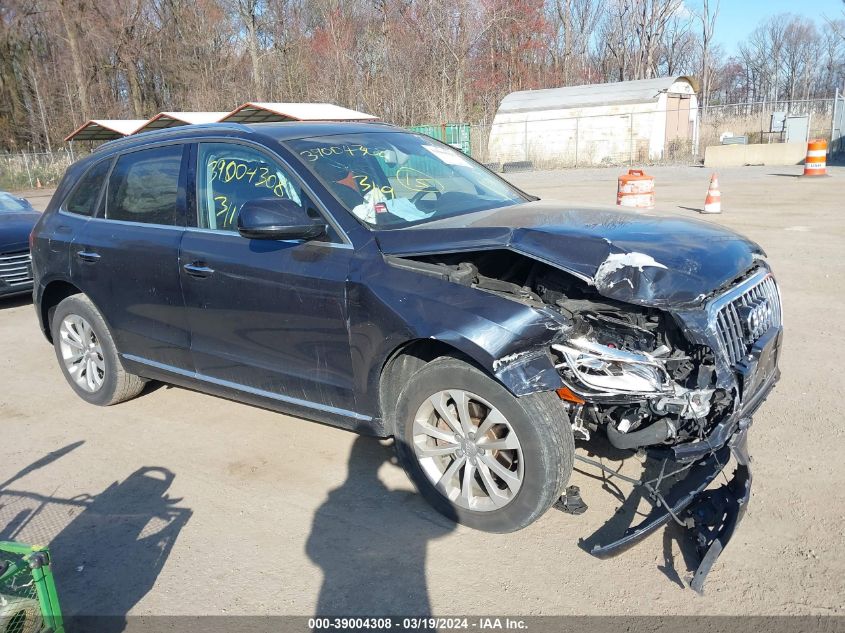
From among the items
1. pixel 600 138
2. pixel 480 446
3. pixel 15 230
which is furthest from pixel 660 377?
pixel 600 138

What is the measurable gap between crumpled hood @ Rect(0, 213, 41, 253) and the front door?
571 centimetres

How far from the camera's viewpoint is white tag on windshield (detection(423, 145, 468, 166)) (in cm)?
461

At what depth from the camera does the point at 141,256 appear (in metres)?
4.36

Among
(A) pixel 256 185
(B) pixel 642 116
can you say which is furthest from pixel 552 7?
(A) pixel 256 185

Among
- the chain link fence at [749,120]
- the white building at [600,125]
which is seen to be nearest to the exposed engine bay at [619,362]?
the white building at [600,125]

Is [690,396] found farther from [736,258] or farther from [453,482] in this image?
[453,482]

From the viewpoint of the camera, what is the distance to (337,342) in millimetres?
3525

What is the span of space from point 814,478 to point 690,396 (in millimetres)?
1254

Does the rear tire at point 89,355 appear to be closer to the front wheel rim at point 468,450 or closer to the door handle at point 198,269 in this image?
the door handle at point 198,269

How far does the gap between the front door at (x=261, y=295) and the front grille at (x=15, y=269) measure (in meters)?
5.65

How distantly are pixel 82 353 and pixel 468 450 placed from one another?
3439 millimetres

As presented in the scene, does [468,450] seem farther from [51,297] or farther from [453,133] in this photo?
[453,133]

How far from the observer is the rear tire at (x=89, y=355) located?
4.93 m

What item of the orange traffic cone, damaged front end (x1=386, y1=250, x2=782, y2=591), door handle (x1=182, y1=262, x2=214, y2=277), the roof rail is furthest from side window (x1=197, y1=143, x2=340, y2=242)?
the orange traffic cone
